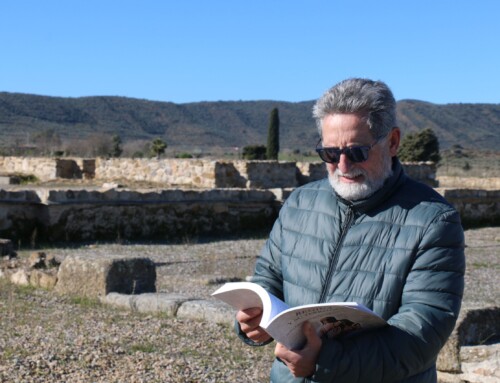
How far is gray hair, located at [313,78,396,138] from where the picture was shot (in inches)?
124

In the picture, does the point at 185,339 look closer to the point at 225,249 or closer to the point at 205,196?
the point at 225,249

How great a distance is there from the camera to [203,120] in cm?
11381

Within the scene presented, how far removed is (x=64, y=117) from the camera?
9619 cm

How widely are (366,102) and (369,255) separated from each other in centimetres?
55

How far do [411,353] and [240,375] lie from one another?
3679mm

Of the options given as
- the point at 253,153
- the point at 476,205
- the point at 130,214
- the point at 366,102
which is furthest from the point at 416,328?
the point at 253,153

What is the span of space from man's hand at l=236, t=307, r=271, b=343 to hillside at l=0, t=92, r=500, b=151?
79.2m

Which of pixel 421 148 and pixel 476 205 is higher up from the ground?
pixel 421 148

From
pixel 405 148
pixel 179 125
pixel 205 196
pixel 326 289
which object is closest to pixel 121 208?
pixel 205 196

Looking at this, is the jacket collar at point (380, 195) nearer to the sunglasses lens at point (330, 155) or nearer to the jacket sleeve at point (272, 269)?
the sunglasses lens at point (330, 155)

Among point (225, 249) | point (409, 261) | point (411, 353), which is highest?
point (409, 261)

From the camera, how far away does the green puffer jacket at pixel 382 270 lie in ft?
9.46

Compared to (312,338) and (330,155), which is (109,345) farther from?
(312,338)

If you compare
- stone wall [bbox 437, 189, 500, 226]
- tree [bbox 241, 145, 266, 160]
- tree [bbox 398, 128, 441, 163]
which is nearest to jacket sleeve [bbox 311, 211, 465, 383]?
stone wall [bbox 437, 189, 500, 226]
